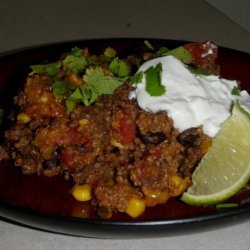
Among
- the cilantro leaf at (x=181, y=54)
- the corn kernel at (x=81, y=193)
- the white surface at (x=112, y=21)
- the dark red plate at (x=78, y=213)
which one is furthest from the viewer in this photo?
the white surface at (x=112, y=21)

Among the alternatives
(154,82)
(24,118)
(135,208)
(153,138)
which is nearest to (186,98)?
(154,82)

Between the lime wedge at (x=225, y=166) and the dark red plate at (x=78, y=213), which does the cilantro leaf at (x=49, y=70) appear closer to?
the dark red plate at (x=78, y=213)

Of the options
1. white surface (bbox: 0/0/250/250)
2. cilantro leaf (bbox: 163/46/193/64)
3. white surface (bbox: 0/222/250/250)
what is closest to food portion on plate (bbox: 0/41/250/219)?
cilantro leaf (bbox: 163/46/193/64)

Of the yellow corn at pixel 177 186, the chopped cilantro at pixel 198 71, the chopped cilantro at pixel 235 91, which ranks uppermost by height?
the chopped cilantro at pixel 198 71

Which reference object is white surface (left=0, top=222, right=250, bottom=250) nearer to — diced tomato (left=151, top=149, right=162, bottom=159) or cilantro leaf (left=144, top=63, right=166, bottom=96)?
diced tomato (left=151, top=149, right=162, bottom=159)

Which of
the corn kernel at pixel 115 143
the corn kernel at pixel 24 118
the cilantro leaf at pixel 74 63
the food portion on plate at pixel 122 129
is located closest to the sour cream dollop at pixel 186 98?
the food portion on plate at pixel 122 129

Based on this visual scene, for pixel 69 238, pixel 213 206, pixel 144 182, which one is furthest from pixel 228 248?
pixel 69 238

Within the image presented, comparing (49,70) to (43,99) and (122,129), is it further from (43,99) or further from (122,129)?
(122,129)

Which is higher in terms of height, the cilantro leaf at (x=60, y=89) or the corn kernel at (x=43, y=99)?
the cilantro leaf at (x=60, y=89)
